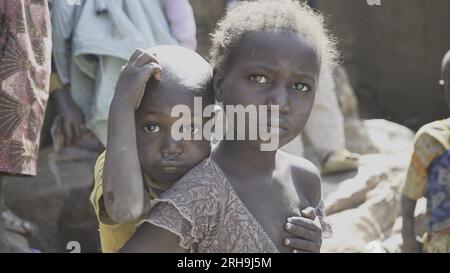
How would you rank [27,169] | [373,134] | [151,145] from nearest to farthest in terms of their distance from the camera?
[151,145] < [27,169] < [373,134]

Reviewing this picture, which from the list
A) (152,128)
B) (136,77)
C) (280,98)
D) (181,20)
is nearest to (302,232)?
(280,98)

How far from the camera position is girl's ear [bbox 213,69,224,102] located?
209 centimetres

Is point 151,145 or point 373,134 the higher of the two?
point 151,145

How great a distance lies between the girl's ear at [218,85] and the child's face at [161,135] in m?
0.09

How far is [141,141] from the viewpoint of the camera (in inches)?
79.8

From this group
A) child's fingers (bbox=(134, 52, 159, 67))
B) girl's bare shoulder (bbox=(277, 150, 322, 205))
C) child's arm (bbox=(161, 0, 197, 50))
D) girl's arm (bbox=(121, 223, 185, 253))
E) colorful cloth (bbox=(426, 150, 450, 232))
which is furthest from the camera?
colorful cloth (bbox=(426, 150, 450, 232))

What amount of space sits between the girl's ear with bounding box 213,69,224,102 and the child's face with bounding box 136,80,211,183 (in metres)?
0.09

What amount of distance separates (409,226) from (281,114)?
2025 mm

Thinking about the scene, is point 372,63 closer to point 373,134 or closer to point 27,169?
point 373,134

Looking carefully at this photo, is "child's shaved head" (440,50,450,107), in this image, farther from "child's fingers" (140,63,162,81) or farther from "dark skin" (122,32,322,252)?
"child's fingers" (140,63,162,81)

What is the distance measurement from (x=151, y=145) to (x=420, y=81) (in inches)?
224

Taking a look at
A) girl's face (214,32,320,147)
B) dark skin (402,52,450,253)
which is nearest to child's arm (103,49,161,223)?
girl's face (214,32,320,147)

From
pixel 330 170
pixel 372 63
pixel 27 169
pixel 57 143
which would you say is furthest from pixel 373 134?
pixel 27 169

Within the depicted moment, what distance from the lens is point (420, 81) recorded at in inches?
289
